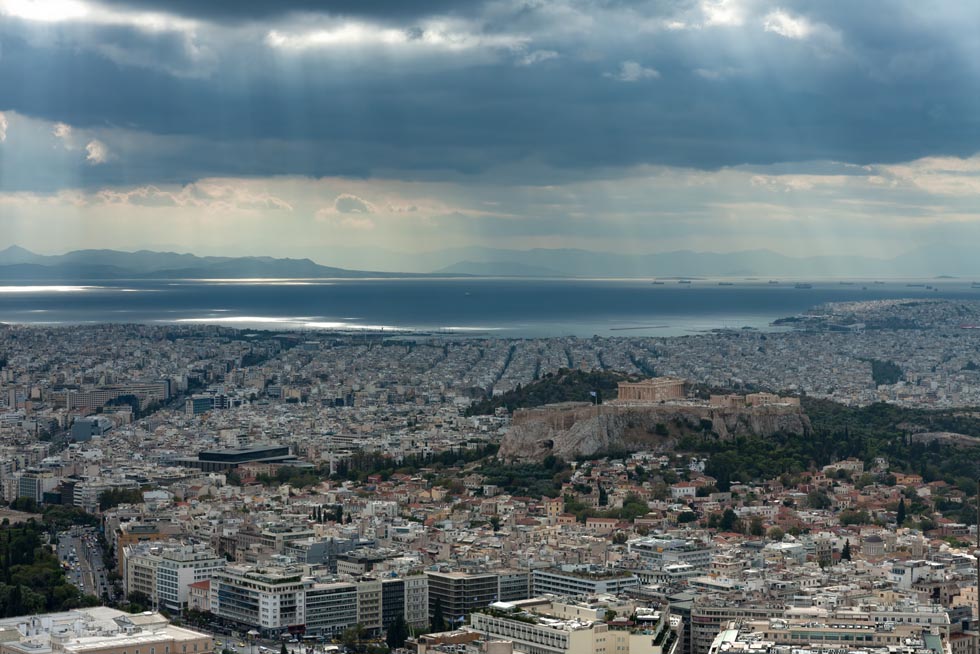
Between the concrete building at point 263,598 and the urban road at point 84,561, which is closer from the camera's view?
the concrete building at point 263,598

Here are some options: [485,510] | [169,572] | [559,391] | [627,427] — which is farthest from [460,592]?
[559,391]

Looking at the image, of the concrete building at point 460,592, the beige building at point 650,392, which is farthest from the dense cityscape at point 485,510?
the beige building at point 650,392

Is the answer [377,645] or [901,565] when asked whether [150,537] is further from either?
[901,565]

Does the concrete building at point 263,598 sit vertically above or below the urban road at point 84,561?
above

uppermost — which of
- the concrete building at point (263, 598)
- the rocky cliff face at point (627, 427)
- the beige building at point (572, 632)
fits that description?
the rocky cliff face at point (627, 427)

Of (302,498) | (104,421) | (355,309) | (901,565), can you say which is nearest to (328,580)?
(901,565)

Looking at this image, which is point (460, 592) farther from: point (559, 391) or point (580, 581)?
point (559, 391)

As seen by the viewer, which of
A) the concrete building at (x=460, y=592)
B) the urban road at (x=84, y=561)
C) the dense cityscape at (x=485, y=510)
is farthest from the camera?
the urban road at (x=84, y=561)

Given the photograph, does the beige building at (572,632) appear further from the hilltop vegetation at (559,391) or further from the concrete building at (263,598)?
the hilltop vegetation at (559,391)
